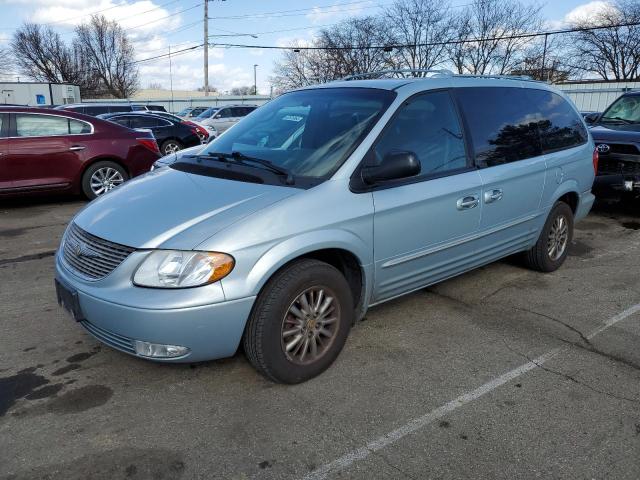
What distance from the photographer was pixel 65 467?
2.48 metres

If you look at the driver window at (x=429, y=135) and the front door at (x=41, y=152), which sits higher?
the driver window at (x=429, y=135)

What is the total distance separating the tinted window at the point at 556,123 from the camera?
4.85 metres

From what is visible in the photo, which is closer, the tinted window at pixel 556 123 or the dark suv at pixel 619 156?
the tinted window at pixel 556 123

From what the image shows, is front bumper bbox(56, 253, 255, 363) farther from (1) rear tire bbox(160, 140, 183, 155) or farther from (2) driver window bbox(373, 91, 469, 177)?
(1) rear tire bbox(160, 140, 183, 155)

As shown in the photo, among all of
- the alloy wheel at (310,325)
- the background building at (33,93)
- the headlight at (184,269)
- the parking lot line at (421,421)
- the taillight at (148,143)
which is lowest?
the parking lot line at (421,421)

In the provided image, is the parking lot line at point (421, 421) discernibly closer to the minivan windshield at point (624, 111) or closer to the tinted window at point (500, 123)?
the tinted window at point (500, 123)

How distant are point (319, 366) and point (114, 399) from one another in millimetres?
1176

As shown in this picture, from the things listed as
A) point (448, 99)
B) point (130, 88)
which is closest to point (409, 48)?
point (130, 88)

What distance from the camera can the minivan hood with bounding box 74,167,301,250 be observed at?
2.87 meters

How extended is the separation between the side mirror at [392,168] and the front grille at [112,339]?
165cm

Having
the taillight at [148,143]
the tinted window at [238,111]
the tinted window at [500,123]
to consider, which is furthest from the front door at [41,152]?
the tinted window at [238,111]

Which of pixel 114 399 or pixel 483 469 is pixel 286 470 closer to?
pixel 483 469

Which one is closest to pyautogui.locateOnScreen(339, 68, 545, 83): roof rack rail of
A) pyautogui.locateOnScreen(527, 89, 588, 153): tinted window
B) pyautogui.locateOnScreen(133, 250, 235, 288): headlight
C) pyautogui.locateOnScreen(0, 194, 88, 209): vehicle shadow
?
pyautogui.locateOnScreen(527, 89, 588, 153): tinted window

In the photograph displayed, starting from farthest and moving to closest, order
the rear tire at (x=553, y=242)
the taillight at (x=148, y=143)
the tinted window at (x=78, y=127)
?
the taillight at (x=148, y=143)
the tinted window at (x=78, y=127)
the rear tire at (x=553, y=242)
